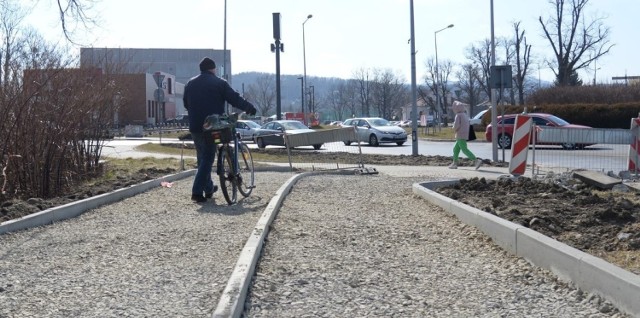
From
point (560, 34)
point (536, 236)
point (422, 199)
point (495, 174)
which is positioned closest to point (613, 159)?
point (495, 174)

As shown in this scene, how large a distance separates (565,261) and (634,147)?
339 inches

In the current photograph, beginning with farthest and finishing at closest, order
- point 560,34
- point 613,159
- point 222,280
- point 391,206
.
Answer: point 560,34, point 613,159, point 391,206, point 222,280

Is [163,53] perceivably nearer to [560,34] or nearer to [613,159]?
[560,34]

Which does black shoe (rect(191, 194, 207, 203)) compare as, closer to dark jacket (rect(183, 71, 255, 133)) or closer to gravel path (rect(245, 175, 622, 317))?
dark jacket (rect(183, 71, 255, 133))

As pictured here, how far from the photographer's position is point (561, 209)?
7.57 meters

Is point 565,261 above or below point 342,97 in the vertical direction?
below

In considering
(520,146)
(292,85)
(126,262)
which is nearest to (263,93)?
(292,85)

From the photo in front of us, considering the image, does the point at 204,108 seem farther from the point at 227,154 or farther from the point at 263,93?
the point at 263,93

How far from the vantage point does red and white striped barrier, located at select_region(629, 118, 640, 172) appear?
12.8 meters

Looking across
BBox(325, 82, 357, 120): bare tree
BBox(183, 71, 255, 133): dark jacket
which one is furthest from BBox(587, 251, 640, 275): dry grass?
BBox(325, 82, 357, 120): bare tree

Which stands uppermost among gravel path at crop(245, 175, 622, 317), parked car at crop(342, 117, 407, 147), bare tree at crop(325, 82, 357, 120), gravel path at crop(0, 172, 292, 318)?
bare tree at crop(325, 82, 357, 120)

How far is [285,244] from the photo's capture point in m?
6.49

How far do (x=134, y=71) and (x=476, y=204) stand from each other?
12.8 m

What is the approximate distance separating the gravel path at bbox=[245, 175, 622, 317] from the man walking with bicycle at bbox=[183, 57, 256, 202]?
1334 mm
